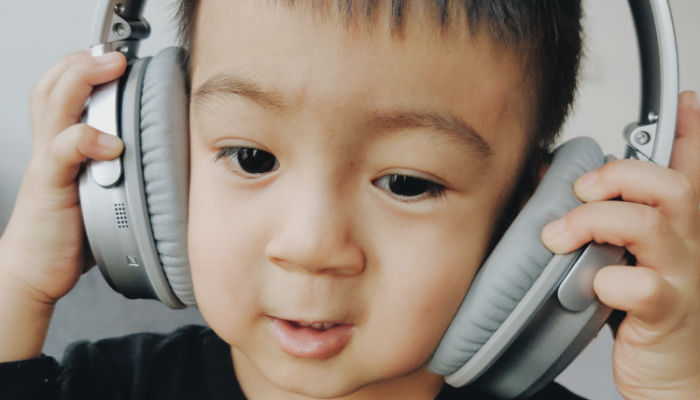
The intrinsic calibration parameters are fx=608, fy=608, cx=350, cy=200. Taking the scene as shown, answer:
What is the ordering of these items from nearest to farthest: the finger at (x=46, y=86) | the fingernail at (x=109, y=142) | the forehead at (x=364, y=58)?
the forehead at (x=364, y=58) → the fingernail at (x=109, y=142) → the finger at (x=46, y=86)

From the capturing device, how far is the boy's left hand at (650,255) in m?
0.62

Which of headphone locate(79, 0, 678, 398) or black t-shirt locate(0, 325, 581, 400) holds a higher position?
headphone locate(79, 0, 678, 398)

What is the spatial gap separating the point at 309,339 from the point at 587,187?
0.34 meters

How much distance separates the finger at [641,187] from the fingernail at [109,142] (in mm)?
502

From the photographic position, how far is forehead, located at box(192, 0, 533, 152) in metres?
0.57

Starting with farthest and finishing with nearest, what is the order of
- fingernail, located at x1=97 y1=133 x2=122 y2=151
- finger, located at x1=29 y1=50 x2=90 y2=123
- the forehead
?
1. finger, located at x1=29 y1=50 x2=90 y2=123
2. fingernail, located at x1=97 y1=133 x2=122 y2=151
3. the forehead

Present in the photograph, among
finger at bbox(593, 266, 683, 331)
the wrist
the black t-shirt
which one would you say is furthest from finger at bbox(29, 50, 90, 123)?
finger at bbox(593, 266, 683, 331)

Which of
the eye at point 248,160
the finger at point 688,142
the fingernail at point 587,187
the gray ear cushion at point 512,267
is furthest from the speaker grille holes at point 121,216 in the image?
the finger at point 688,142

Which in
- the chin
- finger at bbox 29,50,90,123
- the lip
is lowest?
the chin

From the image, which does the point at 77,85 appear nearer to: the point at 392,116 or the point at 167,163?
the point at 167,163

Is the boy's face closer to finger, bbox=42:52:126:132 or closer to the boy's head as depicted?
the boy's head

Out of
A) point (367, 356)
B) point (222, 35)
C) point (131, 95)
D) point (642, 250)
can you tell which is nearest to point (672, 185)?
point (642, 250)

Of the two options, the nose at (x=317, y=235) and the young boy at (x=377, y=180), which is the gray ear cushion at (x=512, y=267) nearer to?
the young boy at (x=377, y=180)

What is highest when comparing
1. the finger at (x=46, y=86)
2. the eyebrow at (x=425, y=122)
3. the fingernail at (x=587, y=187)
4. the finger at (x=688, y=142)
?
the finger at (x=688, y=142)
